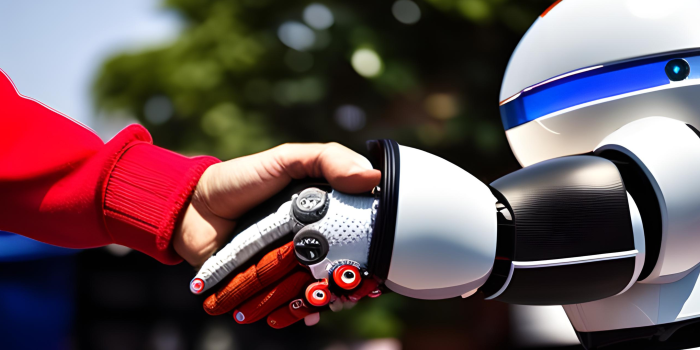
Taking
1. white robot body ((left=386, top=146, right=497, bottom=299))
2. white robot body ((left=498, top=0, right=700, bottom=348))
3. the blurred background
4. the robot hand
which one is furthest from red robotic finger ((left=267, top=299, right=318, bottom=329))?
the blurred background

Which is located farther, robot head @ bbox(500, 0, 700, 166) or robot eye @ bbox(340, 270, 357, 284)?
robot head @ bbox(500, 0, 700, 166)

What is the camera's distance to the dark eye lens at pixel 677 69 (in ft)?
2.82

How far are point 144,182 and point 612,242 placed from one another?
638 millimetres

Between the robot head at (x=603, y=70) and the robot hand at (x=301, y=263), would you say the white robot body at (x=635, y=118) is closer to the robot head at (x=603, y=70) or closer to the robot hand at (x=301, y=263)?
the robot head at (x=603, y=70)

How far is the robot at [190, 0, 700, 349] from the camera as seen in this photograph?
710 mm

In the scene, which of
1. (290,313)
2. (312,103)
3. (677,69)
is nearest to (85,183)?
(290,313)

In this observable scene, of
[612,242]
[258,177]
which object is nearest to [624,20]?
[612,242]

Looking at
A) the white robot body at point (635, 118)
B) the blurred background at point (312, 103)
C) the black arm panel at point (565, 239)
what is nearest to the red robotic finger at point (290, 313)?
the black arm panel at point (565, 239)

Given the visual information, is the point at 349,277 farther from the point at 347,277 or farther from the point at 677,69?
the point at 677,69

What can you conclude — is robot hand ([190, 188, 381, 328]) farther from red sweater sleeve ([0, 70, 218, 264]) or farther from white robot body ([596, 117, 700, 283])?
white robot body ([596, 117, 700, 283])

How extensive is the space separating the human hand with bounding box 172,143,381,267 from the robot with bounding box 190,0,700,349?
3 centimetres

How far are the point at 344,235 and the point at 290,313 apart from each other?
14 cm

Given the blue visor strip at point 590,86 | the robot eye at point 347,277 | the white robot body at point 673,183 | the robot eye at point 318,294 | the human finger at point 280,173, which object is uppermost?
the blue visor strip at point 590,86

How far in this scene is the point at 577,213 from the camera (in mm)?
747
